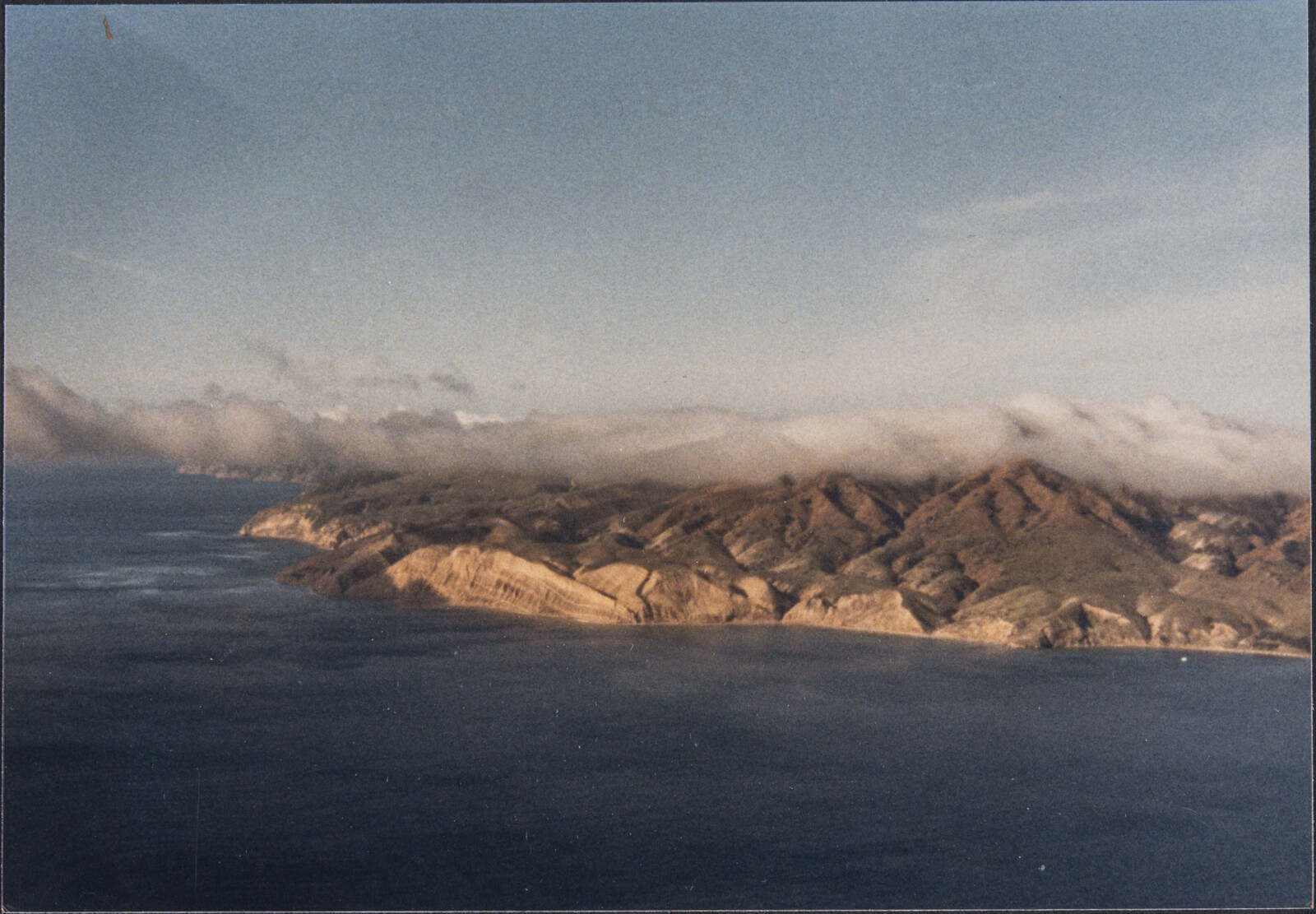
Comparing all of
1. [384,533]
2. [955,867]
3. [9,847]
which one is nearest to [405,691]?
[9,847]

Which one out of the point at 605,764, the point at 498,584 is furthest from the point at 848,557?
the point at 605,764

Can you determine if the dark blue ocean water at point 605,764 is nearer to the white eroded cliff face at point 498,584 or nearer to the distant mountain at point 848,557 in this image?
the white eroded cliff face at point 498,584

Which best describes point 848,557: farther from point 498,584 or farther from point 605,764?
point 605,764

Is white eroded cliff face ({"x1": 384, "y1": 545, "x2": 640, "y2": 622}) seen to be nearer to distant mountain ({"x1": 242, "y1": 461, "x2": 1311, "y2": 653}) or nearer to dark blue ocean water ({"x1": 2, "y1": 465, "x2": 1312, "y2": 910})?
distant mountain ({"x1": 242, "y1": 461, "x2": 1311, "y2": 653})

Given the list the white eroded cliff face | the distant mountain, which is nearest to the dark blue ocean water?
the white eroded cliff face

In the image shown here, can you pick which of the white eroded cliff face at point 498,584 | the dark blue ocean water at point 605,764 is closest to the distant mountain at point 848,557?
the white eroded cliff face at point 498,584

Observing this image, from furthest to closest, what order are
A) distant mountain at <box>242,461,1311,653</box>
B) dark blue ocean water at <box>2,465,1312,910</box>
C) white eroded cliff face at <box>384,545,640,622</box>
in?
white eroded cliff face at <box>384,545,640,622</box>
distant mountain at <box>242,461,1311,653</box>
dark blue ocean water at <box>2,465,1312,910</box>
